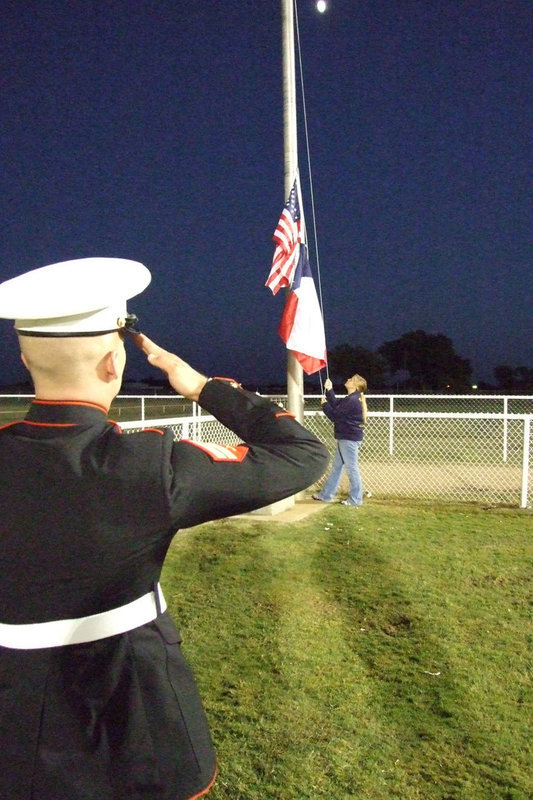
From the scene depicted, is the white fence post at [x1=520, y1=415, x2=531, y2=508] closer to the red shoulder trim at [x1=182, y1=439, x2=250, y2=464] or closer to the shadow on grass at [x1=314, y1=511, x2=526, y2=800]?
the shadow on grass at [x1=314, y1=511, x2=526, y2=800]

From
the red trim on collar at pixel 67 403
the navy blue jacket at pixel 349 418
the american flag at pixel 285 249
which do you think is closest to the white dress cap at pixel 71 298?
the red trim on collar at pixel 67 403

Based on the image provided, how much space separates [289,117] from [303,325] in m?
2.57

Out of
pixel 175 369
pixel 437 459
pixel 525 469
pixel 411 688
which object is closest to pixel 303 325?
pixel 525 469

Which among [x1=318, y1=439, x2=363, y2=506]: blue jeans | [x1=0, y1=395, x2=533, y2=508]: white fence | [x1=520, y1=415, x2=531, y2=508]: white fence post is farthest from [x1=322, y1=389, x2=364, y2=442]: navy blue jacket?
[x1=520, y1=415, x2=531, y2=508]: white fence post

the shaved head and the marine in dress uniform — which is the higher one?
the shaved head

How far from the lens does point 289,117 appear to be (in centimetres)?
854

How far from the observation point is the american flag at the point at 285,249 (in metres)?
8.30

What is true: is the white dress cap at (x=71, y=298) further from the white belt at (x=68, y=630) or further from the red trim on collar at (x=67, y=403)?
the white belt at (x=68, y=630)

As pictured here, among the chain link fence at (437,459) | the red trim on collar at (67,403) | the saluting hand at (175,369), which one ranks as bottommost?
the chain link fence at (437,459)

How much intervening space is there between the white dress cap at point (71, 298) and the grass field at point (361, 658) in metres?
2.52

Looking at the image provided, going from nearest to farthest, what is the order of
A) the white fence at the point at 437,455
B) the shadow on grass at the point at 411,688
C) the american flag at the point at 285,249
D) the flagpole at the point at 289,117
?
the shadow on grass at the point at 411,688 < the american flag at the point at 285,249 < the flagpole at the point at 289,117 < the white fence at the point at 437,455

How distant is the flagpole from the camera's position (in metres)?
8.55

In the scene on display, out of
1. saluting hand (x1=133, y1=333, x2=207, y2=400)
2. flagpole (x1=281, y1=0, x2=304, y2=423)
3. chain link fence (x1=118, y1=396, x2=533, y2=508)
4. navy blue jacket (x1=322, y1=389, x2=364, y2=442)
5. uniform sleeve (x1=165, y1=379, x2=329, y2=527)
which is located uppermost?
flagpole (x1=281, y1=0, x2=304, y2=423)

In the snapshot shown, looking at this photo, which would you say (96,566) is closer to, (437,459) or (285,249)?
(285,249)
